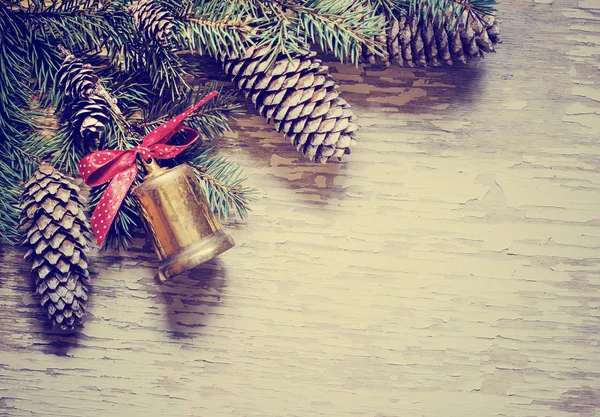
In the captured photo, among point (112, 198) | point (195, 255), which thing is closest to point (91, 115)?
point (112, 198)

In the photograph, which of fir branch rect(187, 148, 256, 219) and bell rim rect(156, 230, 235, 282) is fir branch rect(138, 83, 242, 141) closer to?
Answer: fir branch rect(187, 148, 256, 219)

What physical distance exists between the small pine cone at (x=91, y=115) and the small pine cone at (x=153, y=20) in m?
0.10

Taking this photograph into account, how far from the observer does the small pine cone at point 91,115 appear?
595 millimetres

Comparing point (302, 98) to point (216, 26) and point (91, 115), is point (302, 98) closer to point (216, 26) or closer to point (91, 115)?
point (216, 26)

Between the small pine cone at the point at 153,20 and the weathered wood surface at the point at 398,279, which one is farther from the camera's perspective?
the weathered wood surface at the point at 398,279

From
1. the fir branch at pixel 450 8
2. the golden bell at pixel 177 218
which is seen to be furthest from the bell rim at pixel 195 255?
the fir branch at pixel 450 8

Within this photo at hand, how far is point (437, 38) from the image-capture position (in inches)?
24.5

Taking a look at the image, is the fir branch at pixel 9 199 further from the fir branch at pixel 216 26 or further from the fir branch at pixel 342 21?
the fir branch at pixel 342 21

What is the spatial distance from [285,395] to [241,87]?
431mm

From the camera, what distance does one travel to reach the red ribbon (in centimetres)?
60

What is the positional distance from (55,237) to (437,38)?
1.77 feet

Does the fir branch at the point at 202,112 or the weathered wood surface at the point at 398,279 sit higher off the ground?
the fir branch at the point at 202,112

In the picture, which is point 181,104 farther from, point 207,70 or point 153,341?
point 153,341

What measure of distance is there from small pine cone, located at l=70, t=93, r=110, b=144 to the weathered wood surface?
166 mm
